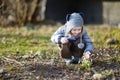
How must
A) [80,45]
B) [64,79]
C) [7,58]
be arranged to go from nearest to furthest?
[64,79]
[80,45]
[7,58]

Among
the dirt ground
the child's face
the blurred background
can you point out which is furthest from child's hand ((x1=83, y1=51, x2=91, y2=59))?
the blurred background

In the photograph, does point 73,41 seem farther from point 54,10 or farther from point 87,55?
point 54,10

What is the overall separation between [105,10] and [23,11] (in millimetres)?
3572

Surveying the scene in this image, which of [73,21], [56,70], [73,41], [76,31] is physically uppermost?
[73,21]

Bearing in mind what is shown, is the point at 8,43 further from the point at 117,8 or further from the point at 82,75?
the point at 117,8

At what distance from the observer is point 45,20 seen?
46.6 feet

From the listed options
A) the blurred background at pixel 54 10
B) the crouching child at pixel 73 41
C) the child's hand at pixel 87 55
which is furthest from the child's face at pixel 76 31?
the blurred background at pixel 54 10

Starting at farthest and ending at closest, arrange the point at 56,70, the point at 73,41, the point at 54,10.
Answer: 1. the point at 54,10
2. the point at 73,41
3. the point at 56,70

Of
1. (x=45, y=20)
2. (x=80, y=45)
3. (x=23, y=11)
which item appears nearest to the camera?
(x=80, y=45)

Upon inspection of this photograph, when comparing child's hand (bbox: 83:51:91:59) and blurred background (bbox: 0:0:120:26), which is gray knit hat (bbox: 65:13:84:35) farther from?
blurred background (bbox: 0:0:120:26)

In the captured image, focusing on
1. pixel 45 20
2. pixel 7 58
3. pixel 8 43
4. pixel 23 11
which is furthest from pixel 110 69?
pixel 45 20

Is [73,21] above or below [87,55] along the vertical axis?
above

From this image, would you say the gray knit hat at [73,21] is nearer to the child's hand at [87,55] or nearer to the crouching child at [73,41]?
the crouching child at [73,41]

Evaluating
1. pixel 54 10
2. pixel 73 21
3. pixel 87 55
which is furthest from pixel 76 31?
pixel 54 10
